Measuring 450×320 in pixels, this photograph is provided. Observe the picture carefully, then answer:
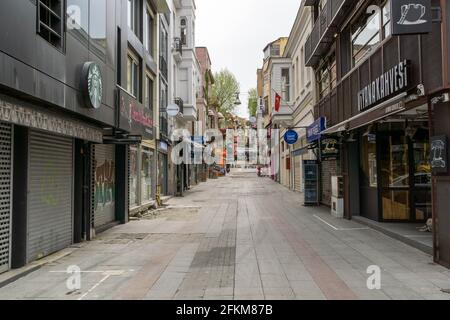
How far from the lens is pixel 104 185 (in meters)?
14.2

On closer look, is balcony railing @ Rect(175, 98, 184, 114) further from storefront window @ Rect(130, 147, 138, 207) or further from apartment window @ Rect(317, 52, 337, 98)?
storefront window @ Rect(130, 147, 138, 207)

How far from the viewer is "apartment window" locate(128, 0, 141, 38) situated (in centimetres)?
1716

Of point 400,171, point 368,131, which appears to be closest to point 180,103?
point 368,131

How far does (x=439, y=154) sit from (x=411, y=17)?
7.62 feet

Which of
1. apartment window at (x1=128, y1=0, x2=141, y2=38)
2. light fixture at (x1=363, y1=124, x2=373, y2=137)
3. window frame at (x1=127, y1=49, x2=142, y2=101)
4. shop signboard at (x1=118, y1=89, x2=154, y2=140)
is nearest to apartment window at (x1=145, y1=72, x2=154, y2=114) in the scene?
window frame at (x1=127, y1=49, x2=142, y2=101)

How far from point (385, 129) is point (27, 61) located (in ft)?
31.3

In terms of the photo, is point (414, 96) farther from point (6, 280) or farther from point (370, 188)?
point (6, 280)

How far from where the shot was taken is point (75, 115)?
32.1 ft

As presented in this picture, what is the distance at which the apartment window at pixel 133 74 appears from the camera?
55.7 feet

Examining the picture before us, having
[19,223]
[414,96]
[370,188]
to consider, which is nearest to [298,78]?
[370,188]

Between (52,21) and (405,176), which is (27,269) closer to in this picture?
(52,21)

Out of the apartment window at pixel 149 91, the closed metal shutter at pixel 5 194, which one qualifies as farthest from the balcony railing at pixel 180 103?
the closed metal shutter at pixel 5 194

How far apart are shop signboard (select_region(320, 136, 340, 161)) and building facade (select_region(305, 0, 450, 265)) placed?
35mm

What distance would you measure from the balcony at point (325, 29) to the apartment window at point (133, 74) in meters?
7.08
